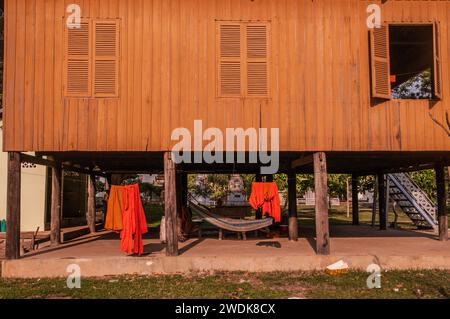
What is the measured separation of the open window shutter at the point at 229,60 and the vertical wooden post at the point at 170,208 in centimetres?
192

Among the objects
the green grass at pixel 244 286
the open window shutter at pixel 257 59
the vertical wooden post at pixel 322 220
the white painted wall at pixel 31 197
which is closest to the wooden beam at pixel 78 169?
the white painted wall at pixel 31 197

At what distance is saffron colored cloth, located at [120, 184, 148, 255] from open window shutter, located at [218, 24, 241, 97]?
2.98 m

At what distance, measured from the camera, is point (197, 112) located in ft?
29.4

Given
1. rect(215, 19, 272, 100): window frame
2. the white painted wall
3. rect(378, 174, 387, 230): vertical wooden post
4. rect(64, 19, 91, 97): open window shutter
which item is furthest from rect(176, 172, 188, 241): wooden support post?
rect(378, 174, 387, 230): vertical wooden post

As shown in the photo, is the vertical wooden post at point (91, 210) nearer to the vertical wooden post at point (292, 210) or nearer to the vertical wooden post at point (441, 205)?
the vertical wooden post at point (292, 210)

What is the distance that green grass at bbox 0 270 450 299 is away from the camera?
7023 mm

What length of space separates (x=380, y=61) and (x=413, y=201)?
9379mm

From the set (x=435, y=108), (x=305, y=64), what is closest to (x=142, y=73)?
(x=305, y=64)

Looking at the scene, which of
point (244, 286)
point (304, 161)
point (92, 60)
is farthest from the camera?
point (304, 161)

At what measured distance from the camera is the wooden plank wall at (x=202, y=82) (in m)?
8.77

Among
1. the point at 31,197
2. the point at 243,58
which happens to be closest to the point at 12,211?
the point at 243,58

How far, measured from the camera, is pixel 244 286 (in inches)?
298

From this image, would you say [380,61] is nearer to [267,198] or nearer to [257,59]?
[257,59]

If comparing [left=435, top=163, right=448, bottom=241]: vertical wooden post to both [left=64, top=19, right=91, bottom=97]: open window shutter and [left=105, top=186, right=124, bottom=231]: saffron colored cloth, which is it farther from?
[left=64, top=19, right=91, bottom=97]: open window shutter
